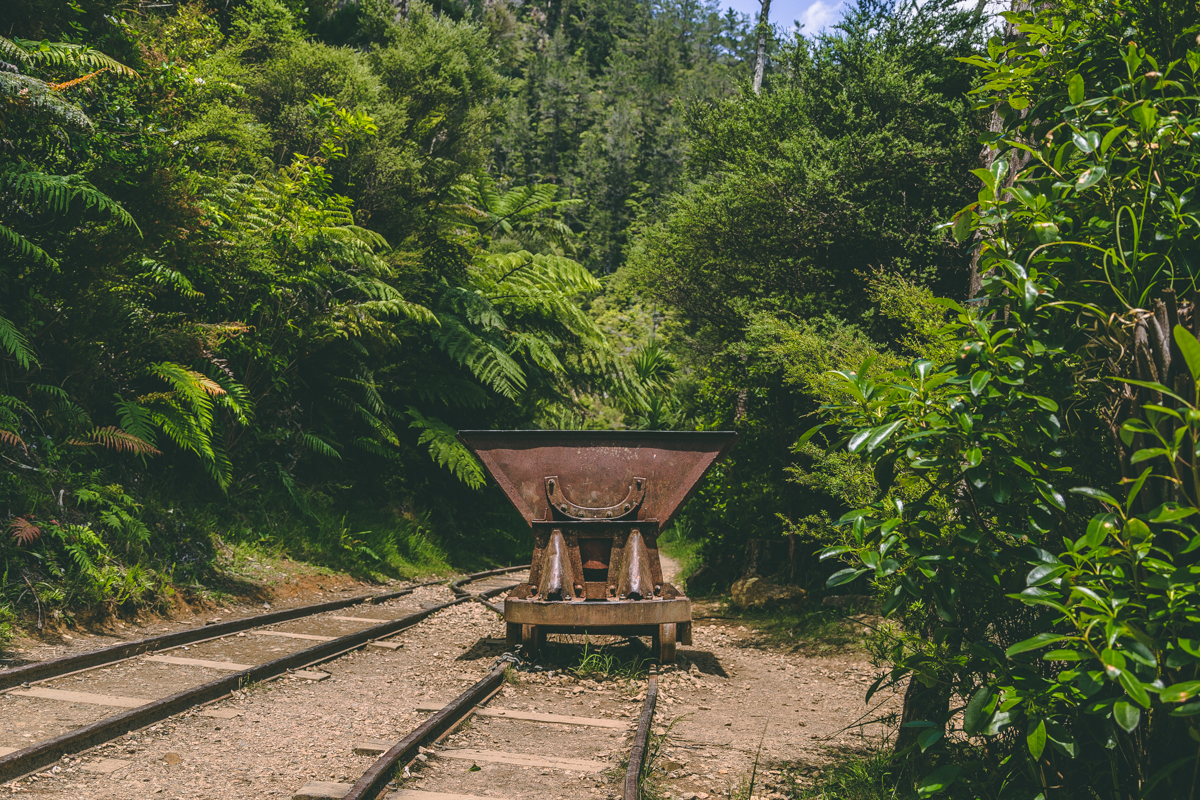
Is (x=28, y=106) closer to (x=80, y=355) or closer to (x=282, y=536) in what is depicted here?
(x=80, y=355)

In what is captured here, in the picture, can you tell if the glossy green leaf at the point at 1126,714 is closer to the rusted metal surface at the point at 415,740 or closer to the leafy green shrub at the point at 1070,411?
the leafy green shrub at the point at 1070,411

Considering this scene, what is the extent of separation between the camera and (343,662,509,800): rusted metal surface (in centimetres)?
298

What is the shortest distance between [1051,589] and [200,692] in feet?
13.5

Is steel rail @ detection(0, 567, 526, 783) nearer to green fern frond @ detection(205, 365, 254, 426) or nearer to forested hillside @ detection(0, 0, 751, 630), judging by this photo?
forested hillside @ detection(0, 0, 751, 630)

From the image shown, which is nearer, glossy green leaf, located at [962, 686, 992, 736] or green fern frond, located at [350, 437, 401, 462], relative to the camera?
glossy green leaf, located at [962, 686, 992, 736]

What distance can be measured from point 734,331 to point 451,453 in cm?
504

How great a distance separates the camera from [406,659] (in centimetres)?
592

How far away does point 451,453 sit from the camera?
1241 cm

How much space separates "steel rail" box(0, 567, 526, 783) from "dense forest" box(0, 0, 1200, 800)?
1994 mm

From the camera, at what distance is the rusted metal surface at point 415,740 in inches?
117

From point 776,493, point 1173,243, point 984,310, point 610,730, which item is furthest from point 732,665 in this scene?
point 1173,243

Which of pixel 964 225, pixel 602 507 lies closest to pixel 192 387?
pixel 602 507

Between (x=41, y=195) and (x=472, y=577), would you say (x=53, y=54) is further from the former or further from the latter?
(x=472, y=577)

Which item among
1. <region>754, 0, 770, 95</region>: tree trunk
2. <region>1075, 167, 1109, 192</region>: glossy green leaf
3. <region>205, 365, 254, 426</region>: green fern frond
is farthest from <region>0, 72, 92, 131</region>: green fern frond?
<region>754, 0, 770, 95</region>: tree trunk
